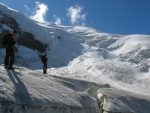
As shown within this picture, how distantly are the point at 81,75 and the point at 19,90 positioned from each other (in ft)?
111

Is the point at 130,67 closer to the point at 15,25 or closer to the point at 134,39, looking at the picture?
the point at 134,39

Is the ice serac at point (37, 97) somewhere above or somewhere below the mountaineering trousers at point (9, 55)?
below

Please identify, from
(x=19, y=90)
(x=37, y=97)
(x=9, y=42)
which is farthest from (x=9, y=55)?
(x=37, y=97)

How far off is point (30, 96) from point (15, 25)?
181ft

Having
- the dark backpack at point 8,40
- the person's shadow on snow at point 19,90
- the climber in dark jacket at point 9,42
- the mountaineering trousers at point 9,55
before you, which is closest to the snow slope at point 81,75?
the person's shadow on snow at point 19,90

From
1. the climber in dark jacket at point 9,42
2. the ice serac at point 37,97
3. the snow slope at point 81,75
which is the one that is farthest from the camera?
the climber in dark jacket at point 9,42

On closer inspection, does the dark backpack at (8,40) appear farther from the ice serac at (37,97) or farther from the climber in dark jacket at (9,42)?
the ice serac at (37,97)

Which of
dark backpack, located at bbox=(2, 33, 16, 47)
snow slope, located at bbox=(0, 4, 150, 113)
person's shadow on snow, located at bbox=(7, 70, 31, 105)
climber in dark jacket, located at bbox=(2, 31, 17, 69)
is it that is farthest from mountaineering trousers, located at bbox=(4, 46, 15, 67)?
person's shadow on snow, located at bbox=(7, 70, 31, 105)

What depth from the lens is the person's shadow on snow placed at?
13641mm

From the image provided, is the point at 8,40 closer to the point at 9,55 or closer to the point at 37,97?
the point at 9,55

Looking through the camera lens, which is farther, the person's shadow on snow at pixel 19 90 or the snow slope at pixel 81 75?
the snow slope at pixel 81 75

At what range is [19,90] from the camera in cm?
1429

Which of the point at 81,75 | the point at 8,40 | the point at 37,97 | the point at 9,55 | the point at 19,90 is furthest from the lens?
the point at 81,75

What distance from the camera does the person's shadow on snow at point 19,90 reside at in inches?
537
